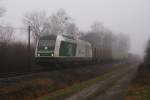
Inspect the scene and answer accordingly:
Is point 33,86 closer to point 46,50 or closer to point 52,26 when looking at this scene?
point 46,50

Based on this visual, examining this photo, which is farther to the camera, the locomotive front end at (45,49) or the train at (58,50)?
the train at (58,50)

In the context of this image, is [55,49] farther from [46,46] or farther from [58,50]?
[46,46]

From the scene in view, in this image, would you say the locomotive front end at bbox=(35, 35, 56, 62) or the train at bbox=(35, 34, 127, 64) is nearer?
the locomotive front end at bbox=(35, 35, 56, 62)

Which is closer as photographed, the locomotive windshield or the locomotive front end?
the locomotive front end

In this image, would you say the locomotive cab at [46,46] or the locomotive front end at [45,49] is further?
the locomotive cab at [46,46]

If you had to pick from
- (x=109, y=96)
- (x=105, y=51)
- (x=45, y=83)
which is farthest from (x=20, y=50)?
(x=105, y=51)

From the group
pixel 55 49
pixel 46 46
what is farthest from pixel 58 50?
pixel 46 46

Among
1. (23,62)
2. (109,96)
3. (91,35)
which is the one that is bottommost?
(109,96)

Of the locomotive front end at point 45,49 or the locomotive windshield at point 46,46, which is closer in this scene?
the locomotive front end at point 45,49

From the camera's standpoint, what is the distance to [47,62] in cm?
2517

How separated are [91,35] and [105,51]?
41730 millimetres

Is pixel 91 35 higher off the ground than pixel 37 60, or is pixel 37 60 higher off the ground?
pixel 91 35

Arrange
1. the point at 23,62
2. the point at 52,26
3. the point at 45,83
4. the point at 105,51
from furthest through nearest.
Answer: the point at 52,26 < the point at 105,51 < the point at 23,62 < the point at 45,83

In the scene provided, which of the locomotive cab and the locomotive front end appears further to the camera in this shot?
the locomotive cab
